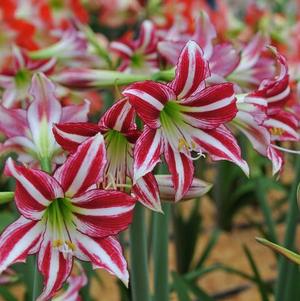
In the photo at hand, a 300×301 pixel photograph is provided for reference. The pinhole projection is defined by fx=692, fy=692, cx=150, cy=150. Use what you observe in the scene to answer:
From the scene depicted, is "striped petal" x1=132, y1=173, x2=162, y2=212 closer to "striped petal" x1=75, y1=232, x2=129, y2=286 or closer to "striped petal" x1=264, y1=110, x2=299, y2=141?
"striped petal" x1=75, y1=232, x2=129, y2=286

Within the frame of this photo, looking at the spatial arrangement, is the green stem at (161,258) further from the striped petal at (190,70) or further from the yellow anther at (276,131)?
the striped petal at (190,70)

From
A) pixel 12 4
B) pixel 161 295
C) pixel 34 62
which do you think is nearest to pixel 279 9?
pixel 12 4

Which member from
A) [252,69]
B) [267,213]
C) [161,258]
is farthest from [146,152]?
[267,213]

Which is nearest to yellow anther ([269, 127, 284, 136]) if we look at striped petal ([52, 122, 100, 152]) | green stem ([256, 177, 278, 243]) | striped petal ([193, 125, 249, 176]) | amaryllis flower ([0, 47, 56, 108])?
striped petal ([193, 125, 249, 176])

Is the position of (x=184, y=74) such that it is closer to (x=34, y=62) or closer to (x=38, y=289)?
(x=38, y=289)

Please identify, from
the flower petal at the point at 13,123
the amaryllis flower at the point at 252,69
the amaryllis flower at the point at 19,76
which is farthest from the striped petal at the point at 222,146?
the amaryllis flower at the point at 19,76
